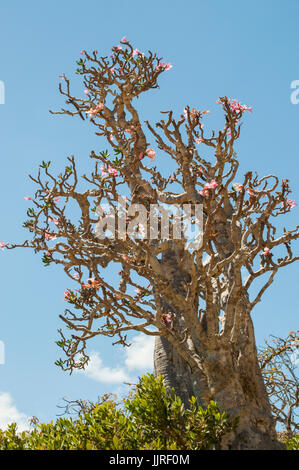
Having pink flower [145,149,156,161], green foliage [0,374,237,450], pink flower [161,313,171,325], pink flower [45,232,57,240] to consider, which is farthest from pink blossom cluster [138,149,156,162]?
green foliage [0,374,237,450]

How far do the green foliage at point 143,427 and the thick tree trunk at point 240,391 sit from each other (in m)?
0.29

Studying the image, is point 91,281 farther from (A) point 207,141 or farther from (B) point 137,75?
(B) point 137,75

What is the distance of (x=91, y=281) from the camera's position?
7.83 meters

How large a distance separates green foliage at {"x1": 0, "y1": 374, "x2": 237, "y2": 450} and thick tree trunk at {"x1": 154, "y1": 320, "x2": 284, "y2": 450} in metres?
0.29

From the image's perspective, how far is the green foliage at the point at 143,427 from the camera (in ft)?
17.8

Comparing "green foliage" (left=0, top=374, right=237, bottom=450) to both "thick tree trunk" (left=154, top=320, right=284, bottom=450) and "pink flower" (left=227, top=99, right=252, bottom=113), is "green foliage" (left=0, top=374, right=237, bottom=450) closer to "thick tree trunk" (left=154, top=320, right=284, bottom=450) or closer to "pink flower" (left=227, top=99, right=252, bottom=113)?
"thick tree trunk" (left=154, top=320, right=284, bottom=450)

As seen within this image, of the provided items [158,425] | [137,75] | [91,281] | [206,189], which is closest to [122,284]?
[91,281]

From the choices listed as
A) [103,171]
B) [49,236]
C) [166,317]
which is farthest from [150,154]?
[166,317]

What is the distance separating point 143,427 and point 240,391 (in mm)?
1574

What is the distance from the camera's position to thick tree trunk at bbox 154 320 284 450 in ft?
19.7

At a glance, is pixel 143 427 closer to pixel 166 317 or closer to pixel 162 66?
pixel 166 317

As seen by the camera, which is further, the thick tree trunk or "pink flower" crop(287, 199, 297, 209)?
"pink flower" crop(287, 199, 297, 209)

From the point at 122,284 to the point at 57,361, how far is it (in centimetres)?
199
